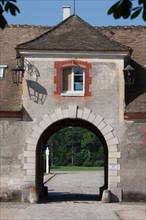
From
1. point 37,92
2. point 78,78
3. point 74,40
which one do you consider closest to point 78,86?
point 78,78

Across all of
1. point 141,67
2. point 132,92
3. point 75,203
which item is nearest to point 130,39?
point 141,67

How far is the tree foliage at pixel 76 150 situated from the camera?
10700 centimetres

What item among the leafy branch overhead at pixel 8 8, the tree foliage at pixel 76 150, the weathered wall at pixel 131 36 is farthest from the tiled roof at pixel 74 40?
the tree foliage at pixel 76 150

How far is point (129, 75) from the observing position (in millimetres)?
21297

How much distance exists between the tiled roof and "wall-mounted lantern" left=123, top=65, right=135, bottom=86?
0.80 m

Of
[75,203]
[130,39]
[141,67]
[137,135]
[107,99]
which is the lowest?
[75,203]

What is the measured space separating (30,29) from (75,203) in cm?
969

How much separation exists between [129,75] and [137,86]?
126 centimetres

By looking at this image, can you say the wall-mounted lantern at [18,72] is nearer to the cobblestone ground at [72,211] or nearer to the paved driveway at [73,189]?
the cobblestone ground at [72,211]

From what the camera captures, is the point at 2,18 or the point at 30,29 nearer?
the point at 2,18

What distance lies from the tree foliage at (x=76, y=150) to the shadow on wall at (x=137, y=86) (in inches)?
3219

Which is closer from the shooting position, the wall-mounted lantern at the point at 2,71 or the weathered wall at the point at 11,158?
the weathered wall at the point at 11,158

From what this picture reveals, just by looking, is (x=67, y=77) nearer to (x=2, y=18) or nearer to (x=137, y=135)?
(x=137, y=135)

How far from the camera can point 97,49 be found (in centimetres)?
2098
